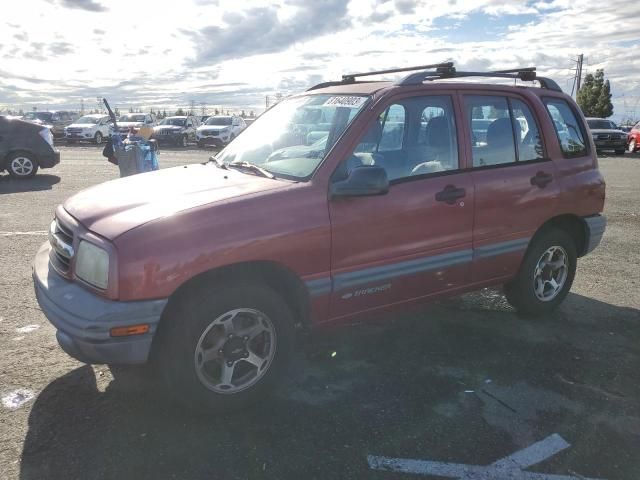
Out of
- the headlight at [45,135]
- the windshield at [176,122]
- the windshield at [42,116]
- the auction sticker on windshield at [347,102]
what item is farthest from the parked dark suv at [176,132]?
the auction sticker on windshield at [347,102]

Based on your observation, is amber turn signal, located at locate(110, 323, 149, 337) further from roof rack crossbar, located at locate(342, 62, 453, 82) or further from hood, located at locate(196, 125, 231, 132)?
hood, located at locate(196, 125, 231, 132)

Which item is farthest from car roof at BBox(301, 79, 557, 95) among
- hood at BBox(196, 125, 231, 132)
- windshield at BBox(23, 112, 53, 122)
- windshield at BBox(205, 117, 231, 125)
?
windshield at BBox(23, 112, 53, 122)

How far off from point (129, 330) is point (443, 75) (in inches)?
115

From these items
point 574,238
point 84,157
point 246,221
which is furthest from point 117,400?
point 84,157

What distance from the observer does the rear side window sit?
482 centimetres

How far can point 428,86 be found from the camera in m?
4.03

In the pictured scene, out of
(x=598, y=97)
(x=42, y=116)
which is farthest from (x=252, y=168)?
(x=598, y=97)

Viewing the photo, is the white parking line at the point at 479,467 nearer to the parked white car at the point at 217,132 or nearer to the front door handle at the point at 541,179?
the front door handle at the point at 541,179

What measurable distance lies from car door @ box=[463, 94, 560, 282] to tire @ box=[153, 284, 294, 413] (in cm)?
174

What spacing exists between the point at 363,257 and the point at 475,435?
124cm

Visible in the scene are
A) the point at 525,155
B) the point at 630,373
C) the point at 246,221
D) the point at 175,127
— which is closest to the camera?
the point at 246,221

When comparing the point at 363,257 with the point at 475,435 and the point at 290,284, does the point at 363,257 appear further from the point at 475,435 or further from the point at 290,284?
the point at 475,435

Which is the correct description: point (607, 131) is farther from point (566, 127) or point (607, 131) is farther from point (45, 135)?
point (566, 127)

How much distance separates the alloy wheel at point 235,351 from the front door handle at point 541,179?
252 cm
